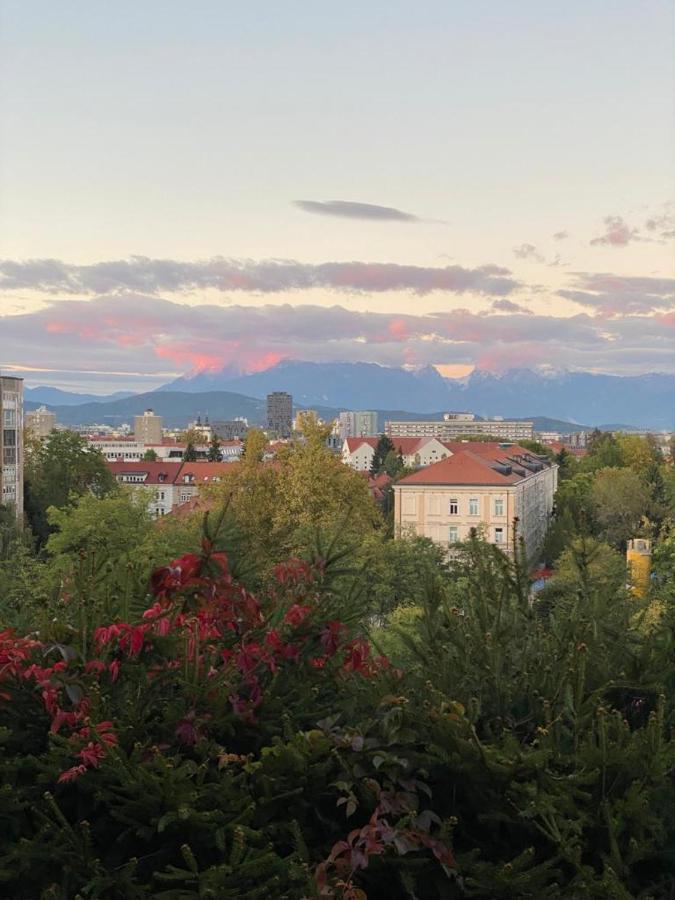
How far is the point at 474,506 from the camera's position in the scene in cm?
4162

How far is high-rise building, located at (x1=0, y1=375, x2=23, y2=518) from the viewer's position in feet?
143

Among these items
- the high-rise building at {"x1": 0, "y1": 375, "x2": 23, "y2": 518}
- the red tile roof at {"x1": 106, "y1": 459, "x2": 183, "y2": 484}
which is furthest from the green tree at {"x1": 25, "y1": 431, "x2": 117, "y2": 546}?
the red tile roof at {"x1": 106, "y1": 459, "x2": 183, "y2": 484}

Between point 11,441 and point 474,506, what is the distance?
70.5 ft

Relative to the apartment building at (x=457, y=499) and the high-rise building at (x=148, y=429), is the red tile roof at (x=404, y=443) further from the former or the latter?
the apartment building at (x=457, y=499)

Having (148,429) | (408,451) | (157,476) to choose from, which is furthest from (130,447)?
(157,476)

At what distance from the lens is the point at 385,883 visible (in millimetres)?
2475

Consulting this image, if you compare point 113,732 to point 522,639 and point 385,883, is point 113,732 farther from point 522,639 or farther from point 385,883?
point 522,639

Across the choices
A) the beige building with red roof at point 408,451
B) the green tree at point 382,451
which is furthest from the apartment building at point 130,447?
the green tree at point 382,451

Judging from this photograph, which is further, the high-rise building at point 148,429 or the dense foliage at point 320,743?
the high-rise building at point 148,429

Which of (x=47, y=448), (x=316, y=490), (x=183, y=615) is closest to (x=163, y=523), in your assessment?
(x=316, y=490)

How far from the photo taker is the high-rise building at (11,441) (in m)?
43.4

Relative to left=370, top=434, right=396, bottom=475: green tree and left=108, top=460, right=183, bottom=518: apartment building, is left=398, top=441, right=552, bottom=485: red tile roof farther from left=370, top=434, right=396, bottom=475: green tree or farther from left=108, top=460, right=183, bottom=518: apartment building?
left=370, top=434, right=396, bottom=475: green tree

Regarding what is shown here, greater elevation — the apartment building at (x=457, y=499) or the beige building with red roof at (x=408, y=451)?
the apartment building at (x=457, y=499)

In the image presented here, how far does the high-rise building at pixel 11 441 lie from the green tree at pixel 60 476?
1.76 meters
